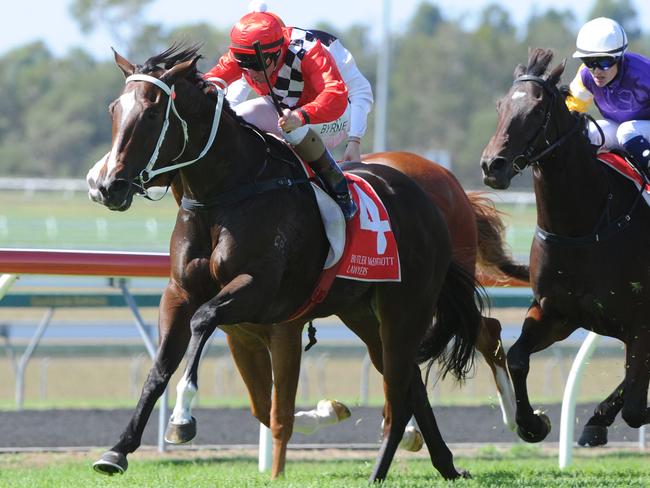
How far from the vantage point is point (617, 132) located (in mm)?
6434

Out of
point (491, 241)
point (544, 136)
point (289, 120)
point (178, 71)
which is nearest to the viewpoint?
point (178, 71)

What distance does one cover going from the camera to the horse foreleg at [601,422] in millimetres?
6363

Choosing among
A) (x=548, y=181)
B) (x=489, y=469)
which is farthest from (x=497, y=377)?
(x=548, y=181)

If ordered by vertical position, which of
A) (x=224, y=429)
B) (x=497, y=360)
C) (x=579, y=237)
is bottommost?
(x=224, y=429)

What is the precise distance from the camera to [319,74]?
5.80 m

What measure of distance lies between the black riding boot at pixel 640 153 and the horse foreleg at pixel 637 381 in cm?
78

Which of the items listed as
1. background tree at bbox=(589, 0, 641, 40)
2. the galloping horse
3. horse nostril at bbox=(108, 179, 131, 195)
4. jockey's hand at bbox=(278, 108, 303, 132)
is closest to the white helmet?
the galloping horse

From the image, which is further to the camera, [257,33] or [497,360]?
[497,360]

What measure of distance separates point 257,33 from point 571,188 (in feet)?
5.51

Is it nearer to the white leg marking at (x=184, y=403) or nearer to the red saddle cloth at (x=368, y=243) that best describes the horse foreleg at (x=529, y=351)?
the red saddle cloth at (x=368, y=243)

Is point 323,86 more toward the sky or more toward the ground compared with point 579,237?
more toward the sky

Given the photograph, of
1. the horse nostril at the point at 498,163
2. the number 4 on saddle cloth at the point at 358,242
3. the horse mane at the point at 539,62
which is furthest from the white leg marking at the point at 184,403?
the horse mane at the point at 539,62

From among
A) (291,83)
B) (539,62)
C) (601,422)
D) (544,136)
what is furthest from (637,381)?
(291,83)

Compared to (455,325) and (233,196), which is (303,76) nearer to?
(233,196)
